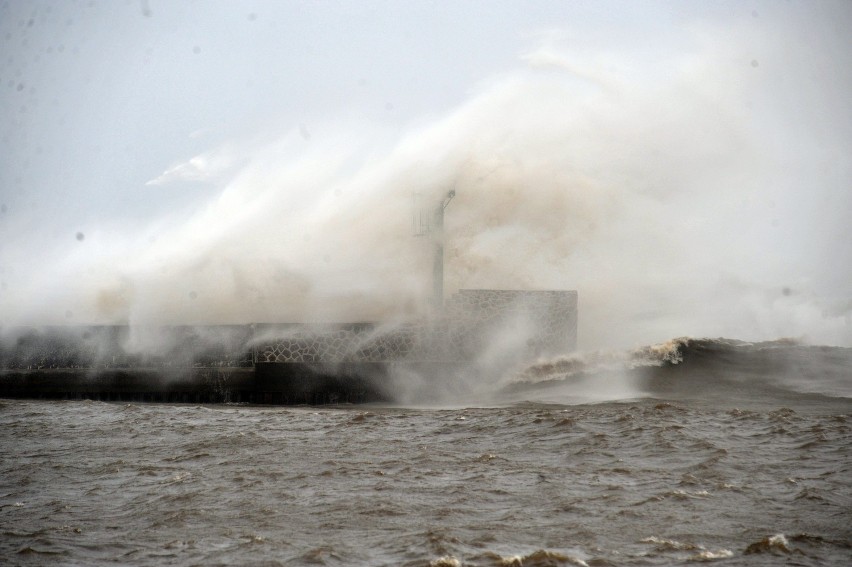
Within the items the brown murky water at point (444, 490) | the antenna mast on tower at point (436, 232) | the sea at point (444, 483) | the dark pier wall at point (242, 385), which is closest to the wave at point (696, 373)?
the sea at point (444, 483)

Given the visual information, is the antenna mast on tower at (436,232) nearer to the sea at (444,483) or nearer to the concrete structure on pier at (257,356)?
the concrete structure on pier at (257,356)

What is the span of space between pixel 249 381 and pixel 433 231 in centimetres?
470

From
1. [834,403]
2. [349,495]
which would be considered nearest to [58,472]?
[349,495]

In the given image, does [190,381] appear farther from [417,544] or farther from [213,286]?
[417,544]

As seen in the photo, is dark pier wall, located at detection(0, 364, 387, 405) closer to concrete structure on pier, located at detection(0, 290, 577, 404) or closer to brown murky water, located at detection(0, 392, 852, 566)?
concrete structure on pier, located at detection(0, 290, 577, 404)

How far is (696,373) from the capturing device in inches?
594

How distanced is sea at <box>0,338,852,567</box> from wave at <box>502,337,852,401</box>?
0.34 m

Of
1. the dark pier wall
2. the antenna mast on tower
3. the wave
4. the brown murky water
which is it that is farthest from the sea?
the antenna mast on tower

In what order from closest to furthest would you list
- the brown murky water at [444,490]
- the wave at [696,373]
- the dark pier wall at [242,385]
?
the brown murky water at [444,490], the wave at [696,373], the dark pier wall at [242,385]

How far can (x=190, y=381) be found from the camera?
50.5 ft

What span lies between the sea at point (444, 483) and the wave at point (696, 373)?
341 millimetres

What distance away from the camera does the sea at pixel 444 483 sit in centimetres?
539

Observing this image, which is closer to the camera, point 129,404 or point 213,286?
point 129,404

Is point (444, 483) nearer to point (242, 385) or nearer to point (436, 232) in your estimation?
point (242, 385)
